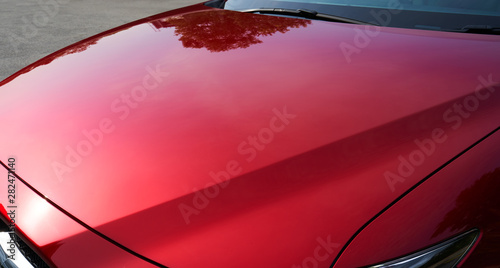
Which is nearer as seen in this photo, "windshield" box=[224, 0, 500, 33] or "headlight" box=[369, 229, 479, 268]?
"headlight" box=[369, 229, 479, 268]

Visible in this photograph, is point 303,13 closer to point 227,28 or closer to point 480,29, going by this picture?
point 227,28

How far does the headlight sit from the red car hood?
0.12 meters

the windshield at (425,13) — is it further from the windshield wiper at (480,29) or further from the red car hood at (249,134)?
the red car hood at (249,134)

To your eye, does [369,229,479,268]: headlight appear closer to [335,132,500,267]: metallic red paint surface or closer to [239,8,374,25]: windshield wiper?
[335,132,500,267]: metallic red paint surface

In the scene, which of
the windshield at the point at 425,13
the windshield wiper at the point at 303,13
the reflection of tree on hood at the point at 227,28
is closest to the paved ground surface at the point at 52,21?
the reflection of tree on hood at the point at 227,28

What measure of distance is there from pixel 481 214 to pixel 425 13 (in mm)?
1017

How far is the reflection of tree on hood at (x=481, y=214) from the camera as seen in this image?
105cm

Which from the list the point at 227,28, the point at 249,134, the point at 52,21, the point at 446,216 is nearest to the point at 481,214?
the point at 446,216

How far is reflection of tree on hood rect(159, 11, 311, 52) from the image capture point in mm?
1734

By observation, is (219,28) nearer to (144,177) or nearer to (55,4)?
(144,177)

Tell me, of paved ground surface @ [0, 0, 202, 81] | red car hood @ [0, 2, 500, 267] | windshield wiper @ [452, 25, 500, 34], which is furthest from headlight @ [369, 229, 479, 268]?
paved ground surface @ [0, 0, 202, 81]

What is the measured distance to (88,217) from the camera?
1.04 metres

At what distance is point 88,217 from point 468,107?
3.32 ft

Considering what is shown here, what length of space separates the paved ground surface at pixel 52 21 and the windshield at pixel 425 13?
3.92 m
